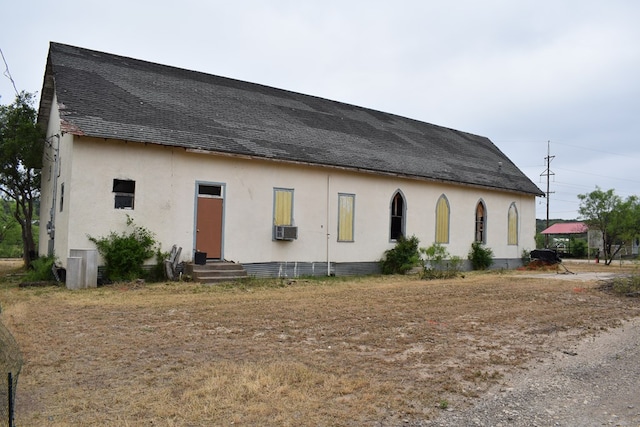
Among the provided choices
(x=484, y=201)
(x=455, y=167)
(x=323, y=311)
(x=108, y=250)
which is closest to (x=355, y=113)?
(x=455, y=167)

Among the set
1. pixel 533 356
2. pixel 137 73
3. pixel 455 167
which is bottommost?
pixel 533 356

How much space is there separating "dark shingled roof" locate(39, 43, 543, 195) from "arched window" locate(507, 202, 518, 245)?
1003 mm

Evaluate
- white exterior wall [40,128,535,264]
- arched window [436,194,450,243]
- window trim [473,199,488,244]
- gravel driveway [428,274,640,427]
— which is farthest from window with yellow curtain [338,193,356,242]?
gravel driveway [428,274,640,427]

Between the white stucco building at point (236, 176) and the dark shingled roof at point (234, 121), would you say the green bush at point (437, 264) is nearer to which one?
the white stucco building at point (236, 176)

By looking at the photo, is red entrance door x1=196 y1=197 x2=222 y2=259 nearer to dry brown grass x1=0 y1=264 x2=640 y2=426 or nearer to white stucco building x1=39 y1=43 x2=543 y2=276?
white stucco building x1=39 y1=43 x2=543 y2=276

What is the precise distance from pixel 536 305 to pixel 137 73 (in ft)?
49.9

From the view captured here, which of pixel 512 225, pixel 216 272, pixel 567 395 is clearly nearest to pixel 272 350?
pixel 567 395

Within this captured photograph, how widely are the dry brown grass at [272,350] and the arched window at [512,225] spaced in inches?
528

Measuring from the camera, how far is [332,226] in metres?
18.3

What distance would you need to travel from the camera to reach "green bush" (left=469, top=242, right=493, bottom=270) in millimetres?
23375

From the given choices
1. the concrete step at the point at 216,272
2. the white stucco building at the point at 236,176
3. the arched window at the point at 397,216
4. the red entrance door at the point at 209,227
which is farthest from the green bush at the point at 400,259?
the red entrance door at the point at 209,227

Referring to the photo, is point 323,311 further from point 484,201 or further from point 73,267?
point 484,201

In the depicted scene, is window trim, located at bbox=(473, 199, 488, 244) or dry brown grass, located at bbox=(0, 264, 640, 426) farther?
window trim, located at bbox=(473, 199, 488, 244)

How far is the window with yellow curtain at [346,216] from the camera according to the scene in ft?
60.6
